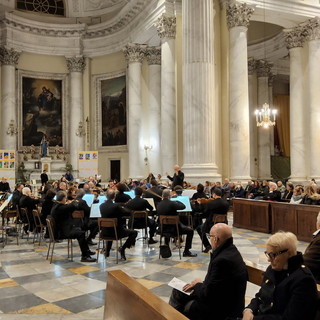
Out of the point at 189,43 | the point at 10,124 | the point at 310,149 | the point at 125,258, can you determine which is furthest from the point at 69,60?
the point at 125,258

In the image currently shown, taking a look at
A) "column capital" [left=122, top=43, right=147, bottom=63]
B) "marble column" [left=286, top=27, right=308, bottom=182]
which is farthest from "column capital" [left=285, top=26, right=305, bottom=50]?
"column capital" [left=122, top=43, right=147, bottom=63]

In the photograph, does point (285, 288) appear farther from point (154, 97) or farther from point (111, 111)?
point (111, 111)

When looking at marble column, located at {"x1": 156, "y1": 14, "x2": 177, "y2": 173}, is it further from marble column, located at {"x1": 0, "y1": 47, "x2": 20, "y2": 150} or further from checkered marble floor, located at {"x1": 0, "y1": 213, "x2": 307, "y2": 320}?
marble column, located at {"x1": 0, "y1": 47, "x2": 20, "y2": 150}

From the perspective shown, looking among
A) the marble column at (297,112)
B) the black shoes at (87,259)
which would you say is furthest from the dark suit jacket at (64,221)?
the marble column at (297,112)

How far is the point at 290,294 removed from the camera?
8.16 feet

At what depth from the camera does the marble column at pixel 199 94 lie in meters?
14.2

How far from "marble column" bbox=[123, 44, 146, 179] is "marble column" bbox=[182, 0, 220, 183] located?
28.0 feet

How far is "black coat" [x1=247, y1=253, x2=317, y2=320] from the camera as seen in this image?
2.40m

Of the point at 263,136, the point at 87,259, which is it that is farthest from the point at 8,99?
the point at 87,259

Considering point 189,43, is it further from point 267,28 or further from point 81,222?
point 267,28

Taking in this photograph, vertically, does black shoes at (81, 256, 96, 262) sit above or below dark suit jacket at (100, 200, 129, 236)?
below

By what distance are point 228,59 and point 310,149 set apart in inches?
225

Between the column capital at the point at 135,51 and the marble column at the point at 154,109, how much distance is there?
37 cm

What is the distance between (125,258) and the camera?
25.0ft
